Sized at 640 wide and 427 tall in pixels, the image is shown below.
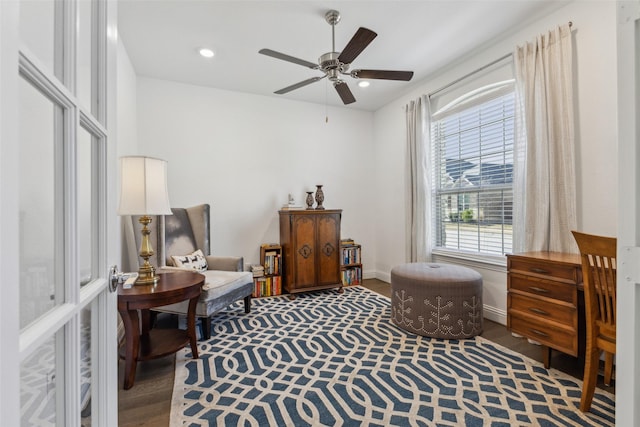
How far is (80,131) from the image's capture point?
0.64 m

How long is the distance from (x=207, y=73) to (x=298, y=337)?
3.10 m

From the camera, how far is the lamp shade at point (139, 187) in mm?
2098

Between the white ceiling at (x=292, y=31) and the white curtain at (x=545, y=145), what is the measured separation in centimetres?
38

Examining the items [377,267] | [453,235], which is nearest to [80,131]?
[453,235]

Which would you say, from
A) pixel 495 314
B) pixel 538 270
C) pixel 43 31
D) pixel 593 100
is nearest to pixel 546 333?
pixel 538 270

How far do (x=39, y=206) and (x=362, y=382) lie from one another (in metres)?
1.97

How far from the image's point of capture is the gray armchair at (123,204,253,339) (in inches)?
99.7

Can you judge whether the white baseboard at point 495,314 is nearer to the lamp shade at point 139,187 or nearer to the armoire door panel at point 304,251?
the armoire door panel at point 304,251

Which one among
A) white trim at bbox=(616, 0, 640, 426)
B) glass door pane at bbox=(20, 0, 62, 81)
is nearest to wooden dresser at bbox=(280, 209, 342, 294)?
white trim at bbox=(616, 0, 640, 426)

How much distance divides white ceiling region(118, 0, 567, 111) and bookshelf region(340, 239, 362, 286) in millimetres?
2412

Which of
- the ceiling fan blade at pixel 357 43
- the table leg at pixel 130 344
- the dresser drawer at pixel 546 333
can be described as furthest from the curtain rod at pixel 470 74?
the table leg at pixel 130 344

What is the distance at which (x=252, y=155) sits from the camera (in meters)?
4.10

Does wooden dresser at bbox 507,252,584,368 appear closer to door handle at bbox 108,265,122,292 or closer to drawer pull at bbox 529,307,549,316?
drawer pull at bbox 529,307,549,316

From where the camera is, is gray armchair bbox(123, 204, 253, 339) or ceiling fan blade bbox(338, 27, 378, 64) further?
gray armchair bbox(123, 204, 253, 339)
